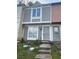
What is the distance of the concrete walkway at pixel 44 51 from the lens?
1153 mm

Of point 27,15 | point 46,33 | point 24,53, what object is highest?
point 27,15

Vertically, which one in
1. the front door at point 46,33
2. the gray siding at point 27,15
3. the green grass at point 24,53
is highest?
the gray siding at point 27,15

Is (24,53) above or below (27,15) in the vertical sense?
below

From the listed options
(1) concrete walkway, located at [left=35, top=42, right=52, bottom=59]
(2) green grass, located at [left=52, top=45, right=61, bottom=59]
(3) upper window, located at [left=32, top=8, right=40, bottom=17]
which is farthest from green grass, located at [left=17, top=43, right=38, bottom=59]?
(3) upper window, located at [left=32, top=8, right=40, bottom=17]

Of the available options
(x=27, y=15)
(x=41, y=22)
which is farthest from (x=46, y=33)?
(x=27, y=15)

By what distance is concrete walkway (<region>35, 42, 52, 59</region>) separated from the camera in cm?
115

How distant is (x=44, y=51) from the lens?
116 centimetres

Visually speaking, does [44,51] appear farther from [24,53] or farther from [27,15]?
[27,15]

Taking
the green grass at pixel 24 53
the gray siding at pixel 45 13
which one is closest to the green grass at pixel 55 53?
the green grass at pixel 24 53

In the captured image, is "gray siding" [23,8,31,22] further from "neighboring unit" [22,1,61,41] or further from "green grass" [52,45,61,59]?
"green grass" [52,45,61,59]

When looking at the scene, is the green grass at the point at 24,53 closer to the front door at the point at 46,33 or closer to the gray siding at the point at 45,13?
the front door at the point at 46,33
